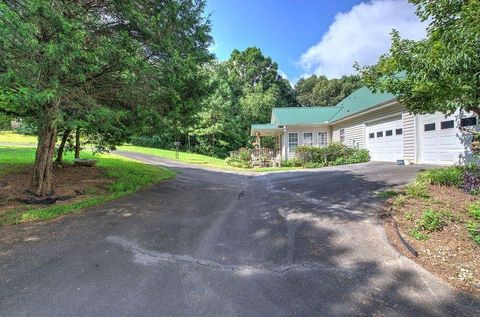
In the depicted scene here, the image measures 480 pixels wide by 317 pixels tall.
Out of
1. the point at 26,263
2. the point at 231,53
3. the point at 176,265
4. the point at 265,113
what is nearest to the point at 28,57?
the point at 26,263

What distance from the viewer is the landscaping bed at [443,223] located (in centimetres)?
366

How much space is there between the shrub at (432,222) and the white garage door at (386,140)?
9003mm

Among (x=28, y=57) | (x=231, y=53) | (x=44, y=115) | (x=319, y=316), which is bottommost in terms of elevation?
(x=319, y=316)

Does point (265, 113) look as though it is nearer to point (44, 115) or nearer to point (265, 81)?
point (265, 81)

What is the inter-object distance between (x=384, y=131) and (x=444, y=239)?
11112mm

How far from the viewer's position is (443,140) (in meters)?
10.3

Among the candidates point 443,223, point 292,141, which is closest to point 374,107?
point 292,141

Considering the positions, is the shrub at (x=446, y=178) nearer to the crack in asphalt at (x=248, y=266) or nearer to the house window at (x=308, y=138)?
the crack in asphalt at (x=248, y=266)

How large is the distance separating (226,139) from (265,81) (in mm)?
15659

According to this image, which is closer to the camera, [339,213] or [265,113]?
[339,213]

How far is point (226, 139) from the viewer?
34250 millimetres

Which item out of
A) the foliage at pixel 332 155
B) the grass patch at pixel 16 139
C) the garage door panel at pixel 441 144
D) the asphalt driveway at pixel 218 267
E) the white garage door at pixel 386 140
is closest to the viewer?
the asphalt driveway at pixel 218 267

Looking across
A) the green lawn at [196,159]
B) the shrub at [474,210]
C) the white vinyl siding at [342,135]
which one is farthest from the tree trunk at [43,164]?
the white vinyl siding at [342,135]

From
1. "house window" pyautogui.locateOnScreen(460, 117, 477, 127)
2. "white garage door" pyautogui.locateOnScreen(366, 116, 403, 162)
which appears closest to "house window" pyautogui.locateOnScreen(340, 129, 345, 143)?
"white garage door" pyautogui.locateOnScreen(366, 116, 403, 162)
